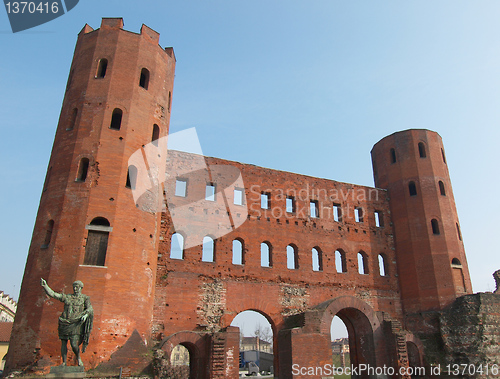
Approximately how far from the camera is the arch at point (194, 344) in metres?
15.2

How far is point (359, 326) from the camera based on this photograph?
749 inches

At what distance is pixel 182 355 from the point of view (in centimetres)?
6172

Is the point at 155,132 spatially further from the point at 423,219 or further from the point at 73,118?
the point at 423,219

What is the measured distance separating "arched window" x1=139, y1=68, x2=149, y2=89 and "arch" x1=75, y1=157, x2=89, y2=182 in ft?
14.7

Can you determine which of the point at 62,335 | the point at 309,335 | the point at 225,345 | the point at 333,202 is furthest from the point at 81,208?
the point at 333,202

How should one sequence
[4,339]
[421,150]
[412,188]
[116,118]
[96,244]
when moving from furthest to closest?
A: [4,339] → [421,150] → [412,188] → [116,118] → [96,244]

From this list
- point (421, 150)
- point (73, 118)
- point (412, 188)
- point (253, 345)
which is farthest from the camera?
point (253, 345)

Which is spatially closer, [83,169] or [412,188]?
[83,169]

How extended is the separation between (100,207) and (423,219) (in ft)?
54.1

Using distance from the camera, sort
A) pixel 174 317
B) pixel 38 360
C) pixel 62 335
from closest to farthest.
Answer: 1. pixel 62 335
2. pixel 38 360
3. pixel 174 317

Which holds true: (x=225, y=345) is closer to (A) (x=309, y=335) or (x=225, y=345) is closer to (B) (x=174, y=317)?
(B) (x=174, y=317)

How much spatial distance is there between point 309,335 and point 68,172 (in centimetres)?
1147

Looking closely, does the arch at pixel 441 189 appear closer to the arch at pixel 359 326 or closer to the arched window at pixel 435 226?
the arched window at pixel 435 226

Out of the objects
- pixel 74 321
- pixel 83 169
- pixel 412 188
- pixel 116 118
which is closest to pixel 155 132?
pixel 116 118
